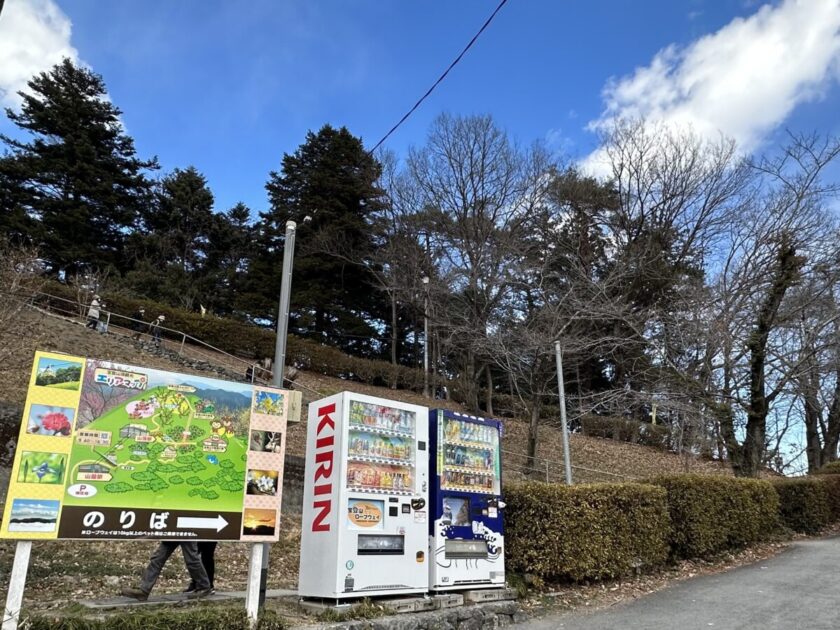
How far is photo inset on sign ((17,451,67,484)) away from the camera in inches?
169

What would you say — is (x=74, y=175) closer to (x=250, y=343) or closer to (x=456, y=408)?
(x=250, y=343)

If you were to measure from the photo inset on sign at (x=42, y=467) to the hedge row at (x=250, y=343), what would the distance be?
22284 mm

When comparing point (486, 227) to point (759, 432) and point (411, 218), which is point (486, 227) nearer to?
point (411, 218)

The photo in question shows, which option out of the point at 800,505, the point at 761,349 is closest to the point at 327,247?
the point at 761,349

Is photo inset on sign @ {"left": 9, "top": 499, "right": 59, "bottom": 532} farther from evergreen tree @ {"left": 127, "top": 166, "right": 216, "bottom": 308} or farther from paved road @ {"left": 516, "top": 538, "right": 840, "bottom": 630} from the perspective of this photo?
evergreen tree @ {"left": 127, "top": 166, "right": 216, "bottom": 308}

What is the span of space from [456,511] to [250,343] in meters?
21.4

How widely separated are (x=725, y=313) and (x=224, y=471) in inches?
577

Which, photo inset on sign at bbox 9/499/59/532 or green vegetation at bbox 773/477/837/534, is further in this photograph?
green vegetation at bbox 773/477/837/534

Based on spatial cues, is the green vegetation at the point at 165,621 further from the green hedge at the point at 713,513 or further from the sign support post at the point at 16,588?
the green hedge at the point at 713,513

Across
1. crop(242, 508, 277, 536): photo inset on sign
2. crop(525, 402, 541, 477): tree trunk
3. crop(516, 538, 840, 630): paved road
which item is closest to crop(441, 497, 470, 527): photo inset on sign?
crop(516, 538, 840, 630): paved road

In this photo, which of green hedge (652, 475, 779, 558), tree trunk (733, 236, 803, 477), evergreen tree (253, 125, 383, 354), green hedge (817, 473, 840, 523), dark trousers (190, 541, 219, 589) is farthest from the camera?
evergreen tree (253, 125, 383, 354)

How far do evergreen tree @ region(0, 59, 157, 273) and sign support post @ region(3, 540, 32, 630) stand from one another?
32684 millimetres

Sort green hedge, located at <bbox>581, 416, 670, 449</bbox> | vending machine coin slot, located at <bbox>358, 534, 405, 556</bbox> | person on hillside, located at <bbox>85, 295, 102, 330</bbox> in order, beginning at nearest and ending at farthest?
vending machine coin slot, located at <bbox>358, 534, 405, 556</bbox> → person on hillside, located at <bbox>85, 295, 102, 330</bbox> → green hedge, located at <bbox>581, 416, 670, 449</bbox>

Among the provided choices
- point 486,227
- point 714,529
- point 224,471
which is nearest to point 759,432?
point 714,529
